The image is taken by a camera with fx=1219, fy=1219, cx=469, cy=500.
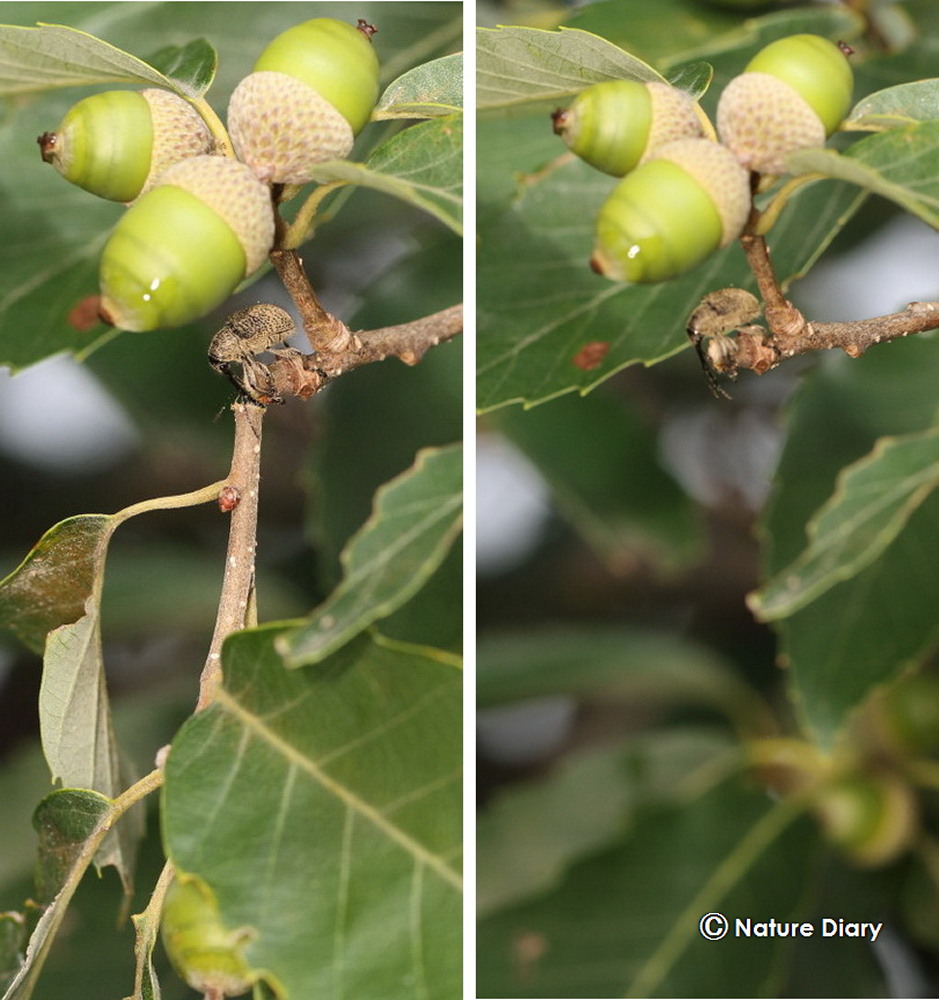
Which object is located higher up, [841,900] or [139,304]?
[139,304]

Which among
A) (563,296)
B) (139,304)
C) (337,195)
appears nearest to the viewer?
(139,304)

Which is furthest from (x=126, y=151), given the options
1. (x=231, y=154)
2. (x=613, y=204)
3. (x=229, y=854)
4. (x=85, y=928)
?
(x=85, y=928)

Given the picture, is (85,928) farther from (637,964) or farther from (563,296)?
(563,296)

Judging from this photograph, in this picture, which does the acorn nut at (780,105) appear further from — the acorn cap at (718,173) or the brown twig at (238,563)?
the brown twig at (238,563)

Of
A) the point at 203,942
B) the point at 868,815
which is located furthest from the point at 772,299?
the point at 868,815

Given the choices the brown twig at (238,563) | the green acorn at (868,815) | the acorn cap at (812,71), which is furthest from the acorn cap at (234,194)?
the green acorn at (868,815)

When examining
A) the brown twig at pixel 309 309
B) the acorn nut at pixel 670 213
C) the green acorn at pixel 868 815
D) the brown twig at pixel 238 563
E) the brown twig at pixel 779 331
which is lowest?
the green acorn at pixel 868 815
